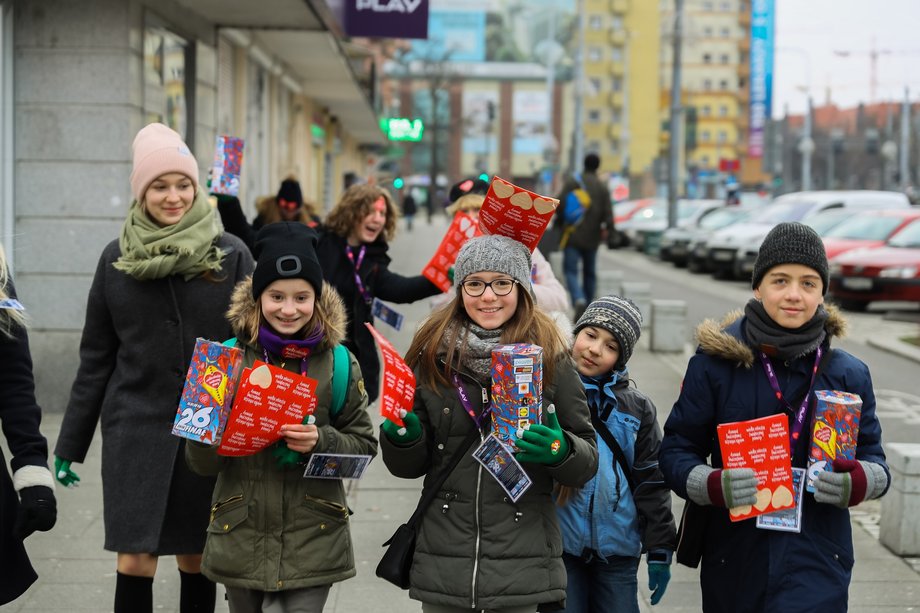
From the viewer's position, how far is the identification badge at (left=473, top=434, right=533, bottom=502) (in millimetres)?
3523

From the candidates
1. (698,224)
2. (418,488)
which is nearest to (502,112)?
(698,224)

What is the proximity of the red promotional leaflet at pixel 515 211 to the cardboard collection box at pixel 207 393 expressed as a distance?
3.11 ft

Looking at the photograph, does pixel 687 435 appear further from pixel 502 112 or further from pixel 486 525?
pixel 502 112

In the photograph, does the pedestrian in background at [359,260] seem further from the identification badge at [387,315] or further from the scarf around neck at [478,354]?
the scarf around neck at [478,354]

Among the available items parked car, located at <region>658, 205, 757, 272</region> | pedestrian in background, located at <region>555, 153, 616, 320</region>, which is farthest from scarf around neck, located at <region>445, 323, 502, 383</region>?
parked car, located at <region>658, 205, 757, 272</region>

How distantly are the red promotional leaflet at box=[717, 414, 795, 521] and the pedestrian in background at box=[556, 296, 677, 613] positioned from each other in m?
0.54

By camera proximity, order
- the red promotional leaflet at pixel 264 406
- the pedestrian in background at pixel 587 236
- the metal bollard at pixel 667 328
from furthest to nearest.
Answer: the pedestrian in background at pixel 587 236 → the metal bollard at pixel 667 328 → the red promotional leaflet at pixel 264 406

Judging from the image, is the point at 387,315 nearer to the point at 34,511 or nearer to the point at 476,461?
the point at 476,461

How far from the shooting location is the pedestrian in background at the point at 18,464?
350 cm

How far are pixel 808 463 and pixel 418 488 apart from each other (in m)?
4.33

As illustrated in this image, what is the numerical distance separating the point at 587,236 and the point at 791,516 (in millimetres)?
12345

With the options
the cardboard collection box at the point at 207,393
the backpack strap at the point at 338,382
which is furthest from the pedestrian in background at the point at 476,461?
the cardboard collection box at the point at 207,393

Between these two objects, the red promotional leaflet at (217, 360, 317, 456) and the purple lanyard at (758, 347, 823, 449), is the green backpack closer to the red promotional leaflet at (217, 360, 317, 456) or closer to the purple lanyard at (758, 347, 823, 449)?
the red promotional leaflet at (217, 360, 317, 456)

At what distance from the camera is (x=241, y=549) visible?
3.87 metres
